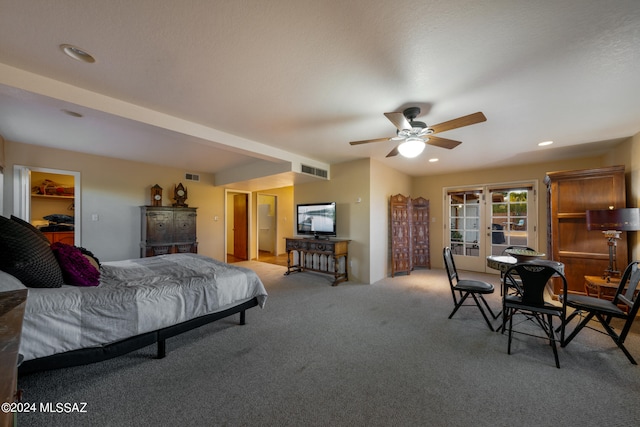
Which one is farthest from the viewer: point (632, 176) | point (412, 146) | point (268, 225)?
point (268, 225)

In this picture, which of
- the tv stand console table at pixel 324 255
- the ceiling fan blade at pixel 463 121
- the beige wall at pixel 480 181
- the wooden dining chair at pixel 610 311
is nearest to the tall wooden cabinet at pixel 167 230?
the tv stand console table at pixel 324 255

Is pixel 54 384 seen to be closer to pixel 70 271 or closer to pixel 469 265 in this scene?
pixel 70 271

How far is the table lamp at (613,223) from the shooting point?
9.34 ft

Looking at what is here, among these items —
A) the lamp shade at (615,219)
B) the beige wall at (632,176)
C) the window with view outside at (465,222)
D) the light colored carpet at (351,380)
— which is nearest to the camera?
the light colored carpet at (351,380)

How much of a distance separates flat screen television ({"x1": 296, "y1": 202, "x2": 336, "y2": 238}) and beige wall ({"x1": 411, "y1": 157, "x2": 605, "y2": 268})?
2.80 meters

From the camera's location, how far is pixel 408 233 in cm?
545

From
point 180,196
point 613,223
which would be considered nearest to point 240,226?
point 180,196

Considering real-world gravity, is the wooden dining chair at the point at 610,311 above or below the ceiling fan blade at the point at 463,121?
below

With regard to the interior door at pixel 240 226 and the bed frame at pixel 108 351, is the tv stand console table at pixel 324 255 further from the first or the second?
the bed frame at pixel 108 351

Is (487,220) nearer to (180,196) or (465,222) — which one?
(465,222)

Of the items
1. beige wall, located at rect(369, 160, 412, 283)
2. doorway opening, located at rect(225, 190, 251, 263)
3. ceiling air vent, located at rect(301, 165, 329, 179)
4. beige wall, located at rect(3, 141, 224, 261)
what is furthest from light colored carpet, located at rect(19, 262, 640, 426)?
doorway opening, located at rect(225, 190, 251, 263)

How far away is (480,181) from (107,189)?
7.88 m

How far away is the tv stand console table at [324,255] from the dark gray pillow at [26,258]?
3.50 metres

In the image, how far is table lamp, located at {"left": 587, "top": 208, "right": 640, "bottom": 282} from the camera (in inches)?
112
